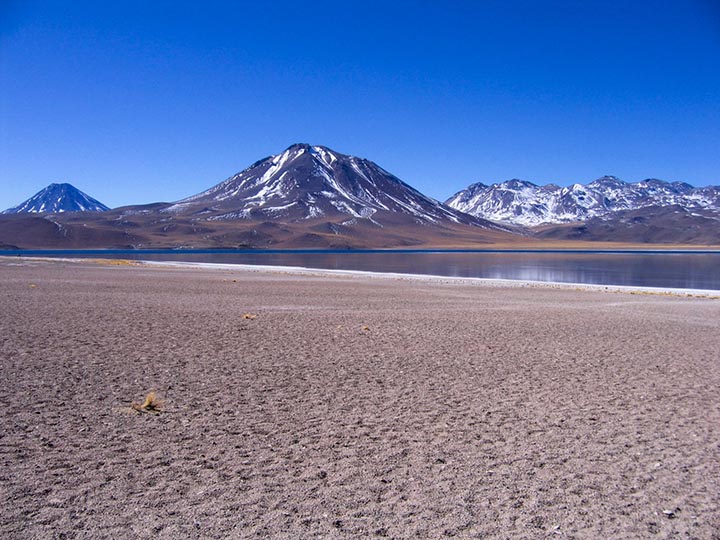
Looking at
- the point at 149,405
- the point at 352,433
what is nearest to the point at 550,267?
the point at 352,433

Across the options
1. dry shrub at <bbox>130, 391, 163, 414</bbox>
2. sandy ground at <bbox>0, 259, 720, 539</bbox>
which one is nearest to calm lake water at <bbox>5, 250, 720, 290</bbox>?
sandy ground at <bbox>0, 259, 720, 539</bbox>

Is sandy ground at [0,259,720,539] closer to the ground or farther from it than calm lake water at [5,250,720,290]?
closer to the ground

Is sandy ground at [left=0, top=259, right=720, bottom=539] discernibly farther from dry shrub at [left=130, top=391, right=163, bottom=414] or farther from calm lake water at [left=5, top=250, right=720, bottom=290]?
calm lake water at [left=5, top=250, right=720, bottom=290]

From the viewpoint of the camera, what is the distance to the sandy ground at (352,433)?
5098 mm

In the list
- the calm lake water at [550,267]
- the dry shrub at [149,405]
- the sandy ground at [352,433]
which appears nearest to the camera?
the sandy ground at [352,433]

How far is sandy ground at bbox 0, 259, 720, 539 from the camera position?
5.10m

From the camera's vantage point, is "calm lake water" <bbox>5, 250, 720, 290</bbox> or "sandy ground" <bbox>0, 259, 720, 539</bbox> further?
"calm lake water" <bbox>5, 250, 720, 290</bbox>

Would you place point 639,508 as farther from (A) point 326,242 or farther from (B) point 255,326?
(A) point 326,242

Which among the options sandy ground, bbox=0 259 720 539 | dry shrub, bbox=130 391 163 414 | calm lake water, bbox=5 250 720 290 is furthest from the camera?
calm lake water, bbox=5 250 720 290

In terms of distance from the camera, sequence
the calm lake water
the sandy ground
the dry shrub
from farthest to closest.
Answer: the calm lake water, the dry shrub, the sandy ground

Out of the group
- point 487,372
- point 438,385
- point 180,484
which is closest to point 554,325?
point 487,372

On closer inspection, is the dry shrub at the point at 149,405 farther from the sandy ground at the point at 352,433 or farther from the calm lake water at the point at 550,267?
the calm lake water at the point at 550,267

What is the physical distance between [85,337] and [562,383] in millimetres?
9621

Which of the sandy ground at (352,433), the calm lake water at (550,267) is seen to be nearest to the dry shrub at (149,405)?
the sandy ground at (352,433)
